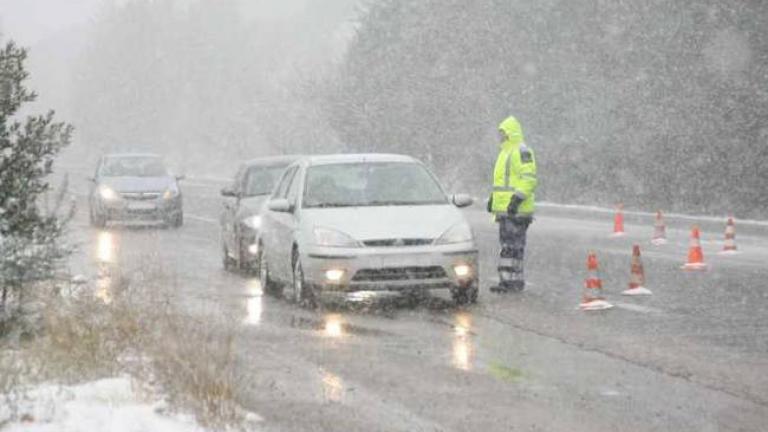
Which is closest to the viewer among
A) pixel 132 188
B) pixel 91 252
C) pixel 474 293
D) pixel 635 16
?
pixel 474 293

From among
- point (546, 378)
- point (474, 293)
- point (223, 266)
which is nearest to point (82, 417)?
point (546, 378)

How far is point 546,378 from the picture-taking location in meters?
9.63

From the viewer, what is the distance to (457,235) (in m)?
14.0

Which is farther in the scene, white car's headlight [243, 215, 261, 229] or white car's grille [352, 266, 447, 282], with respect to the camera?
white car's headlight [243, 215, 261, 229]

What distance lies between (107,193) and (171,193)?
1337mm

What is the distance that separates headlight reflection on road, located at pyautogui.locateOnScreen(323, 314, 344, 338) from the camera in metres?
12.1

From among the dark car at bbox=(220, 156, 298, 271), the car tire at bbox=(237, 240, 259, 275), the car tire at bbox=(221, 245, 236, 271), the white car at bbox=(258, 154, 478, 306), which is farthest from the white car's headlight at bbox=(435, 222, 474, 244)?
the car tire at bbox=(221, 245, 236, 271)

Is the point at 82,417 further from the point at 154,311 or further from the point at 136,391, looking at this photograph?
the point at 154,311

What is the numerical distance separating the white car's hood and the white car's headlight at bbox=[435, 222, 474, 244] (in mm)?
45

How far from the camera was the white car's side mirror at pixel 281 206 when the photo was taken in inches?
587

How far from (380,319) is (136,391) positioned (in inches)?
203

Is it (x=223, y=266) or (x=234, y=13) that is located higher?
(x=234, y=13)

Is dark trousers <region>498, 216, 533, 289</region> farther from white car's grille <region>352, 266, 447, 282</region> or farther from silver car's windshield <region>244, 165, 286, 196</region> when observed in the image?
silver car's windshield <region>244, 165, 286, 196</region>

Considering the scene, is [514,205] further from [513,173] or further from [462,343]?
[462,343]
